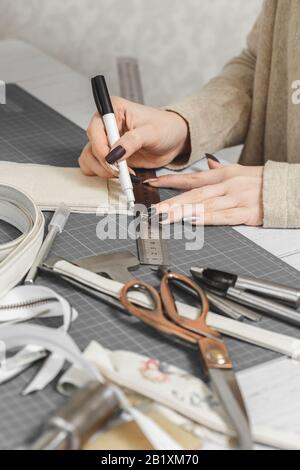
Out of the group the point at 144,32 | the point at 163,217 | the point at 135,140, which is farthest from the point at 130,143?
the point at 144,32

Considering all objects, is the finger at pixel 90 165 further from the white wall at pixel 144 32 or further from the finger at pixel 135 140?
the white wall at pixel 144 32

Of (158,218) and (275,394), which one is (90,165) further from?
(275,394)

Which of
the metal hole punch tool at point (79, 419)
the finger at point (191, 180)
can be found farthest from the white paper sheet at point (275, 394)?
the finger at point (191, 180)

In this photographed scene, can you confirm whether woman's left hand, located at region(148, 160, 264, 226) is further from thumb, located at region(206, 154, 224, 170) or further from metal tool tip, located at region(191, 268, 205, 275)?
metal tool tip, located at region(191, 268, 205, 275)

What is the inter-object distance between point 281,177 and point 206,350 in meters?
0.37

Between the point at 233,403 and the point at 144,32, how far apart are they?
1.55 metres

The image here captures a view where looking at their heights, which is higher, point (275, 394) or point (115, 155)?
point (115, 155)

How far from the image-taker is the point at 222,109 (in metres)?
1.29

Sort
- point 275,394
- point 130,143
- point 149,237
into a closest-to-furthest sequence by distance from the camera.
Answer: point 275,394, point 149,237, point 130,143

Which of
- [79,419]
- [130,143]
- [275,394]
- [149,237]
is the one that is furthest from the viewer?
[130,143]

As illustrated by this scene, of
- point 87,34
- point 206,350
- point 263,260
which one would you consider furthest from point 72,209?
point 87,34

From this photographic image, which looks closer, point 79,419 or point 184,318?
point 79,419

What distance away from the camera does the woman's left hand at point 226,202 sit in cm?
101
